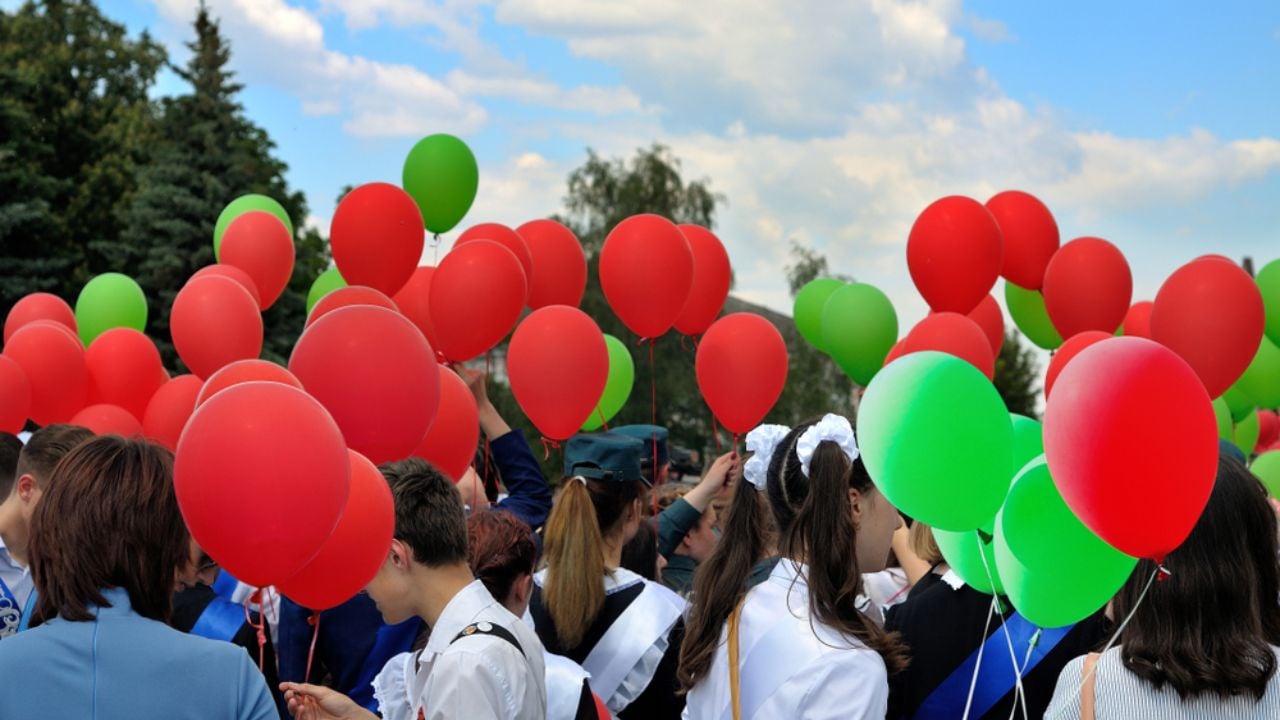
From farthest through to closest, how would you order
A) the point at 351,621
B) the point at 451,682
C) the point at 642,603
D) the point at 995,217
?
the point at 995,217
the point at 642,603
the point at 351,621
the point at 451,682

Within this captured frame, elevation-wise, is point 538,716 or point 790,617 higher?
point 790,617

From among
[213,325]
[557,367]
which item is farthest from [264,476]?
[213,325]

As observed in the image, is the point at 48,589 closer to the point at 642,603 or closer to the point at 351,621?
the point at 351,621

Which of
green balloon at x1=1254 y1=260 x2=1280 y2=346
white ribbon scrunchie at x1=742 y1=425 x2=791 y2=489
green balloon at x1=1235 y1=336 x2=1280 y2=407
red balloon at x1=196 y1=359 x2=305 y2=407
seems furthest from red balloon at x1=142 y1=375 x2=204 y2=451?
Answer: green balloon at x1=1235 y1=336 x2=1280 y2=407

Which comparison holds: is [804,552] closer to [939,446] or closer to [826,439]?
[826,439]

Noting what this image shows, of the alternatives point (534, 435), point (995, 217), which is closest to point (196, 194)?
point (534, 435)

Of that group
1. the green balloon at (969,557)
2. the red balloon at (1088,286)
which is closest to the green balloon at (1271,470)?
the red balloon at (1088,286)

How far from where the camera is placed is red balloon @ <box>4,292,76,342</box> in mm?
7664

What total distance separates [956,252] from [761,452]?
3662mm

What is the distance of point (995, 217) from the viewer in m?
6.89

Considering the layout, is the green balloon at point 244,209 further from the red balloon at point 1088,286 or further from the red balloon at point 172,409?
the red balloon at point 1088,286

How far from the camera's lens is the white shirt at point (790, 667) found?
8.02 ft

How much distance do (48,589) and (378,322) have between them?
1672 millimetres

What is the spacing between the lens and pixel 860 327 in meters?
6.48
